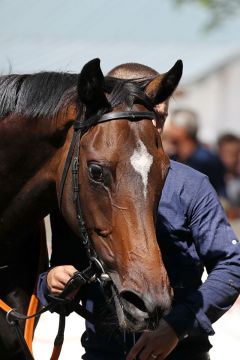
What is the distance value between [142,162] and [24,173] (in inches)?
25.8

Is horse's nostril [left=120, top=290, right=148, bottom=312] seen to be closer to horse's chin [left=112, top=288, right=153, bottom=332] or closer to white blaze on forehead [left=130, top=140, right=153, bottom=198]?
horse's chin [left=112, top=288, right=153, bottom=332]

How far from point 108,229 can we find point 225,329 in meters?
3.54

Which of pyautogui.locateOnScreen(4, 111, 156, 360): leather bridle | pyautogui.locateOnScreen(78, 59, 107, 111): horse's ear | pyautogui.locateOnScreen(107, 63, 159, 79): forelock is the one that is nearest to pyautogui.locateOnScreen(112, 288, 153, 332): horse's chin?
pyautogui.locateOnScreen(4, 111, 156, 360): leather bridle

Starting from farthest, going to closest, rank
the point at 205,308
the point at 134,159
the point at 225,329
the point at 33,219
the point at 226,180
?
the point at 226,180 → the point at 225,329 → the point at 33,219 → the point at 205,308 → the point at 134,159

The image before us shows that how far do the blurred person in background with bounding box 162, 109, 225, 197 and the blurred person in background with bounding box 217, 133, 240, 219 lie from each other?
104 centimetres

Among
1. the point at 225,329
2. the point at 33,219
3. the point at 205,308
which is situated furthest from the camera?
the point at 225,329

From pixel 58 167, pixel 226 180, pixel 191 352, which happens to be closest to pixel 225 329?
pixel 191 352

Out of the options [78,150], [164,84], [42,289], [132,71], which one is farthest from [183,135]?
[78,150]

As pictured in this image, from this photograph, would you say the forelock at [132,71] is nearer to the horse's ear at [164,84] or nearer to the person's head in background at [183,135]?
the horse's ear at [164,84]

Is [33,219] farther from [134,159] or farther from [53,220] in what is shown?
[134,159]

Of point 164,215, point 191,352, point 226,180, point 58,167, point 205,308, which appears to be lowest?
point 226,180

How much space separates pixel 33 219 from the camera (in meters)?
3.60

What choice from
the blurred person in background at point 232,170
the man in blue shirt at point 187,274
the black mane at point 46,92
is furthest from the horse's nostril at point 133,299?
the blurred person in background at point 232,170

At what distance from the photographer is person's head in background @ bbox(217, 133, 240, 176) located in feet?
36.6
